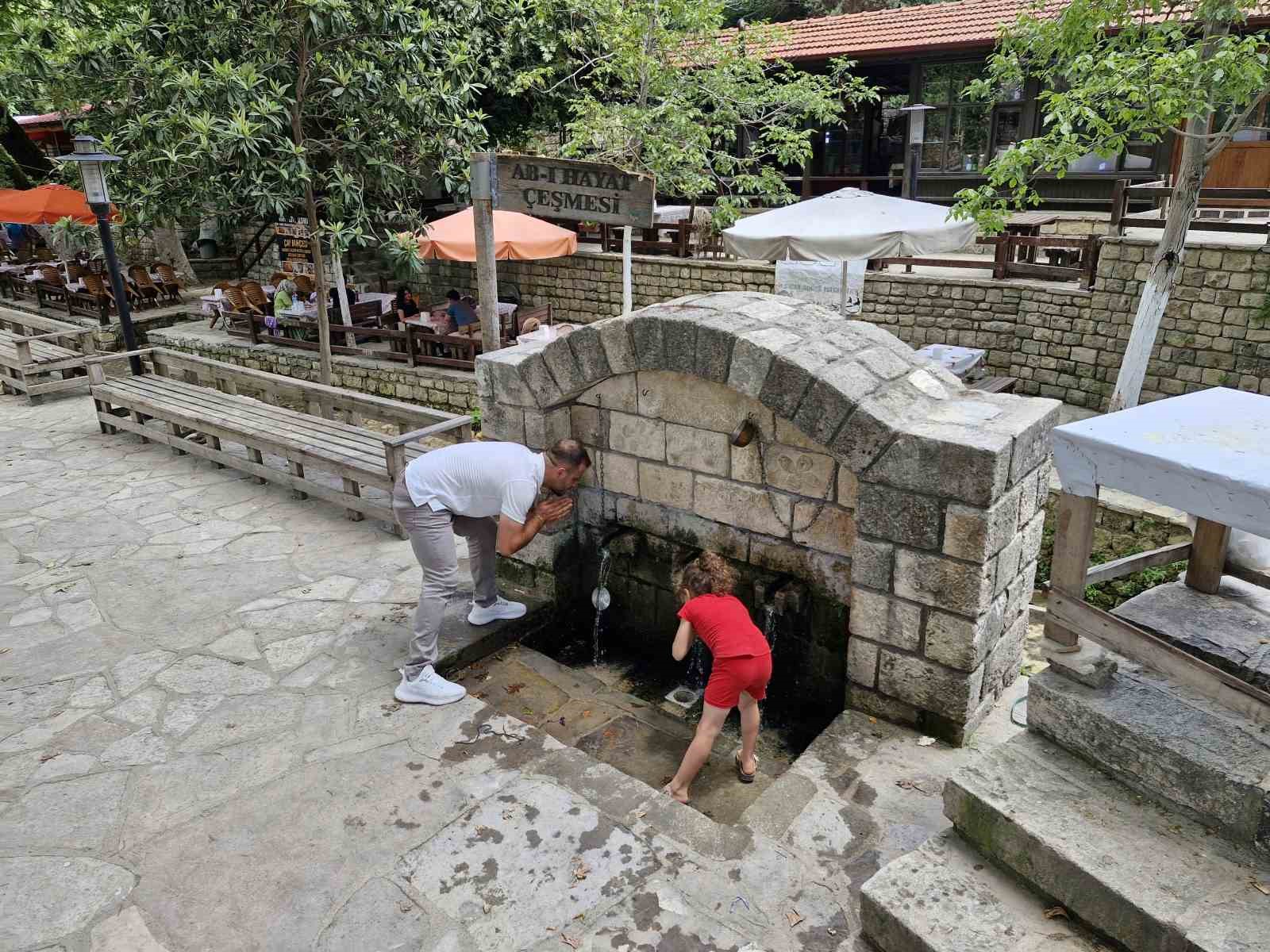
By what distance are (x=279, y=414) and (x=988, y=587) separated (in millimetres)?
6398

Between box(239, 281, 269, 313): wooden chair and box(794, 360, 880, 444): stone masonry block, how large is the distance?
12619 mm

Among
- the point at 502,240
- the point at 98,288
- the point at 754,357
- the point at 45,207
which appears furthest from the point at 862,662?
the point at 45,207

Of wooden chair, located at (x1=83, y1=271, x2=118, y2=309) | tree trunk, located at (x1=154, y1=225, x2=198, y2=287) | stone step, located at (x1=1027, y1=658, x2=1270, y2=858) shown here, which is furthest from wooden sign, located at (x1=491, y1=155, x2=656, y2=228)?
tree trunk, located at (x1=154, y1=225, x2=198, y2=287)

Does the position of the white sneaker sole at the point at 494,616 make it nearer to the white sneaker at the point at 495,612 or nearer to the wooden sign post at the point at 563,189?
the white sneaker at the point at 495,612

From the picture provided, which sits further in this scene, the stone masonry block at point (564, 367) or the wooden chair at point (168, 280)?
the wooden chair at point (168, 280)

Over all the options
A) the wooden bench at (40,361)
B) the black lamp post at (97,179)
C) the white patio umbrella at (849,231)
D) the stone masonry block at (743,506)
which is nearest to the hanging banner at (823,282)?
the white patio umbrella at (849,231)

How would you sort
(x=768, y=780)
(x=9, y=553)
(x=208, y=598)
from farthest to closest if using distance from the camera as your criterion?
(x=9, y=553) < (x=208, y=598) < (x=768, y=780)

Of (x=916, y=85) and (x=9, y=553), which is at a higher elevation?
(x=916, y=85)

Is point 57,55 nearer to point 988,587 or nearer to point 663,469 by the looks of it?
point 663,469

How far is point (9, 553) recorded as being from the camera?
602 centimetres

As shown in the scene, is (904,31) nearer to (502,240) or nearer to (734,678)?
(502,240)

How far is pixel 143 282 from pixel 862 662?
16235mm

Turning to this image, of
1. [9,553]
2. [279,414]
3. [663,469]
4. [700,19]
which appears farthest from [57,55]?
[663,469]

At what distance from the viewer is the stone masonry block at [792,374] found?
12.0 ft
